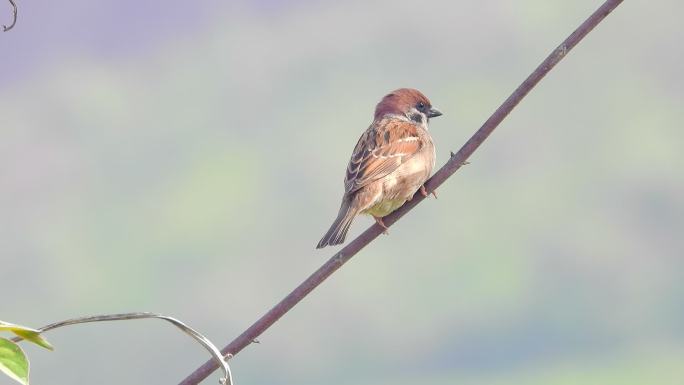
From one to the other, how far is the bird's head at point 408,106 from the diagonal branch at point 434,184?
4612 millimetres

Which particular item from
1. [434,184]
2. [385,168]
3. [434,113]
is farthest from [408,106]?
[434,184]

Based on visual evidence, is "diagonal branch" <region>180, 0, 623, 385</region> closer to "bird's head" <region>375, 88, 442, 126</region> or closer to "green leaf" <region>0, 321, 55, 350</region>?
"green leaf" <region>0, 321, 55, 350</region>

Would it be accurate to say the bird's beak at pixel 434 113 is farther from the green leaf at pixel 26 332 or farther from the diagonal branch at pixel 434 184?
the green leaf at pixel 26 332

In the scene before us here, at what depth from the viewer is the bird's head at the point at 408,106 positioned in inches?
Answer: 245

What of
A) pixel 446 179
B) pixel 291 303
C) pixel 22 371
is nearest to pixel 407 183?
pixel 446 179

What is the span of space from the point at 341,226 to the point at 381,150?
94cm

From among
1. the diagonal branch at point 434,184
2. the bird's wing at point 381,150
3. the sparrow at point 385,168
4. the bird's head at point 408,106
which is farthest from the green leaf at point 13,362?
the bird's head at point 408,106

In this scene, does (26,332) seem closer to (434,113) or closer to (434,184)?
(434,184)

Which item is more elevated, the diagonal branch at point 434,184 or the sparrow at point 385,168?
the sparrow at point 385,168

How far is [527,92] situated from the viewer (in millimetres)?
1424

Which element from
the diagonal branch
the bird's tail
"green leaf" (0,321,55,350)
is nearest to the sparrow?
the bird's tail

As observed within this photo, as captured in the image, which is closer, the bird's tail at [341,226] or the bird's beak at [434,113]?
the bird's tail at [341,226]

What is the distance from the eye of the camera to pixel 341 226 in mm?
4598

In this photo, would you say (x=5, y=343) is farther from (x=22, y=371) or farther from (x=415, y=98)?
(x=415, y=98)
